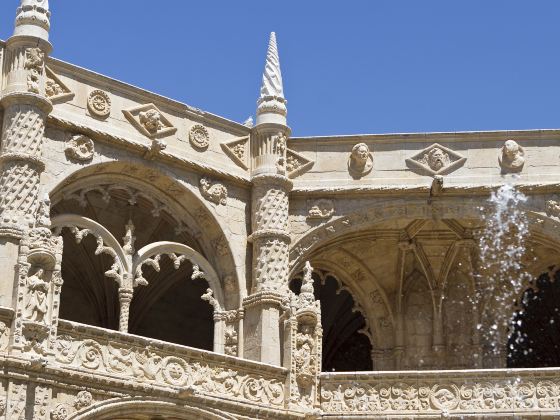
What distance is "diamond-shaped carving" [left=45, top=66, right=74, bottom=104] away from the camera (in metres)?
21.9

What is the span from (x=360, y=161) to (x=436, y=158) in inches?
58.3

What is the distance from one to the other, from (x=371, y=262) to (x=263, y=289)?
452 cm

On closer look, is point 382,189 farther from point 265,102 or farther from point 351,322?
point 351,322

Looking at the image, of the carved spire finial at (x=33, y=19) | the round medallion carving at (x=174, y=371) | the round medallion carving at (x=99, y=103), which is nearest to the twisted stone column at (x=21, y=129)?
the carved spire finial at (x=33, y=19)

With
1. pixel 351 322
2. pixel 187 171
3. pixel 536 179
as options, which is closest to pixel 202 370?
pixel 187 171

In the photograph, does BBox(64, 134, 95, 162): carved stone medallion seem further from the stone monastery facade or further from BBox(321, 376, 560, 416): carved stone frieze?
BBox(321, 376, 560, 416): carved stone frieze

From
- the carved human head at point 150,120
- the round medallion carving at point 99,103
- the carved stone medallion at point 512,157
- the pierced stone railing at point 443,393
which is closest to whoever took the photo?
the pierced stone railing at point 443,393

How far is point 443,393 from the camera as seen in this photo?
21375mm

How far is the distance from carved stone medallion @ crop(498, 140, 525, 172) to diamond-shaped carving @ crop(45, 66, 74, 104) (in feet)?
27.5

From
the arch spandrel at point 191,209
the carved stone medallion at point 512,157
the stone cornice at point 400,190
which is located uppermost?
the carved stone medallion at point 512,157

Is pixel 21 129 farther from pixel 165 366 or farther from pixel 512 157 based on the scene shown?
pixel 512 157

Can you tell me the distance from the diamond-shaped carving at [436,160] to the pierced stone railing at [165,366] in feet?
17.9

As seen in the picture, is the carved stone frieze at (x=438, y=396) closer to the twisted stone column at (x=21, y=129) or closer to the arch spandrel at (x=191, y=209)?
the arch spandrel at (x=191, y=209)

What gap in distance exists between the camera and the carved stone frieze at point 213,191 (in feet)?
77.0
